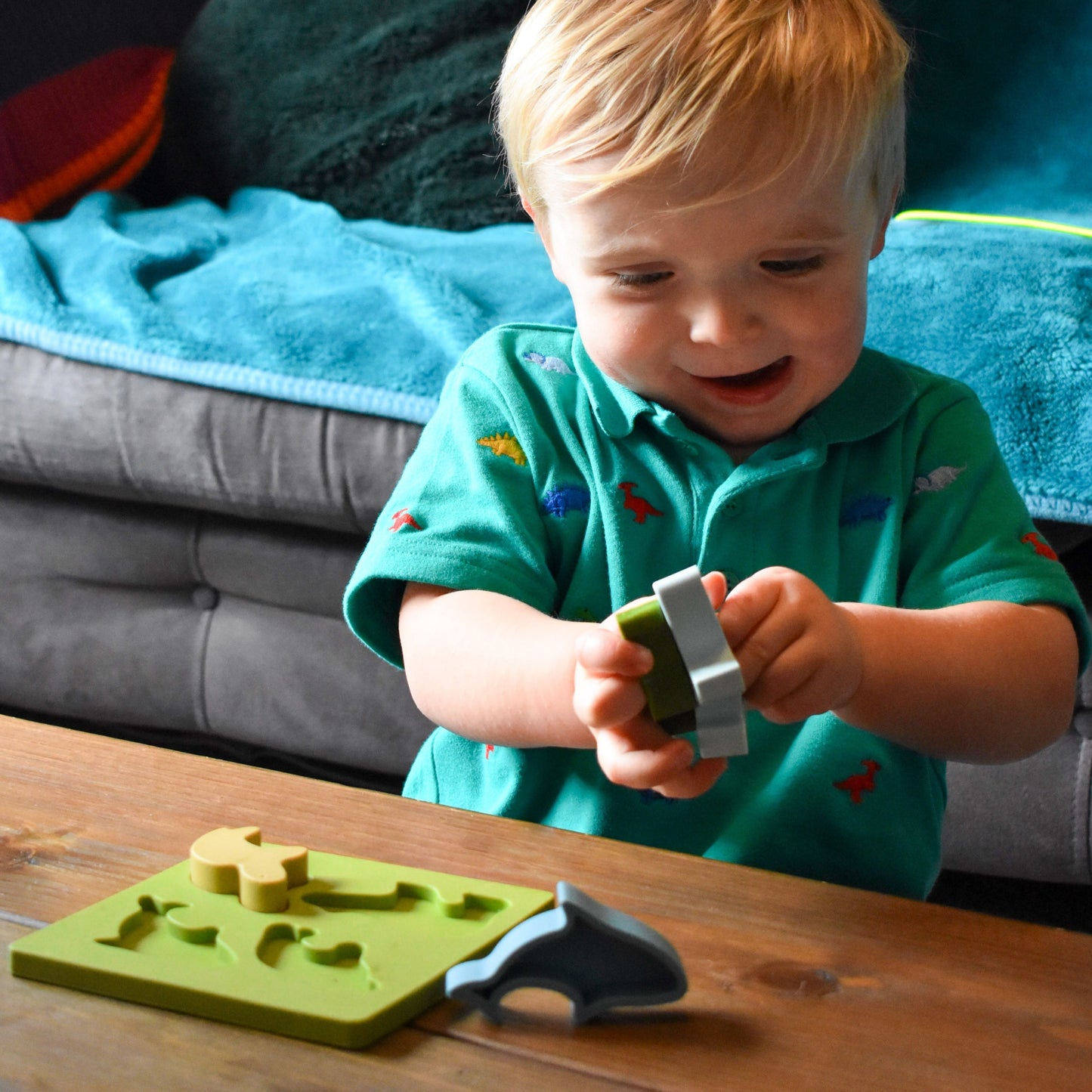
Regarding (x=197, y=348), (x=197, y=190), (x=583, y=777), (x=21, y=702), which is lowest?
(x=21, y=702)

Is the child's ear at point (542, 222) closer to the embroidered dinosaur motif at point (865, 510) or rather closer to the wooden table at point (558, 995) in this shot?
the embroidered dinosaur motif at point (865, 510)

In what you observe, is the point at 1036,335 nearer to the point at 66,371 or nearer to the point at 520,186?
the point at 520,186

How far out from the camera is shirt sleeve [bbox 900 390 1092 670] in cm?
67

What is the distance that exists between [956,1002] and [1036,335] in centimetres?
80

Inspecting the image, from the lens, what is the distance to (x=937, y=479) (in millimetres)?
735

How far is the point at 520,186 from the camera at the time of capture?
2.37 ft

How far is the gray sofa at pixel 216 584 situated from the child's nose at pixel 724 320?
0.56 meters

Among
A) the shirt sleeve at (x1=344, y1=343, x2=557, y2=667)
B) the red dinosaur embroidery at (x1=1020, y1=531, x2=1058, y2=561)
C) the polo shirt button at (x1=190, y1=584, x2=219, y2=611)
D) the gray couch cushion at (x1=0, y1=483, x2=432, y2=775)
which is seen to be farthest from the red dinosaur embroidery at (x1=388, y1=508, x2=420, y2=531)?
the polo shirt button at (x1=190, y1=584, x2=219, y2=611)

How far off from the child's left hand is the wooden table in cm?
7

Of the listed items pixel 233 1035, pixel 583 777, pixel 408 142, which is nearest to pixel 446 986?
pixel 233 1035

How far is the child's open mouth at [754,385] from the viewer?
69cm

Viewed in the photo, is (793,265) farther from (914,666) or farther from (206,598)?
(206,598)

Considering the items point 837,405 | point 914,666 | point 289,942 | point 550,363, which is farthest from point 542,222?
point 289,942

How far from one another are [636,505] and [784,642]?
0.23m
